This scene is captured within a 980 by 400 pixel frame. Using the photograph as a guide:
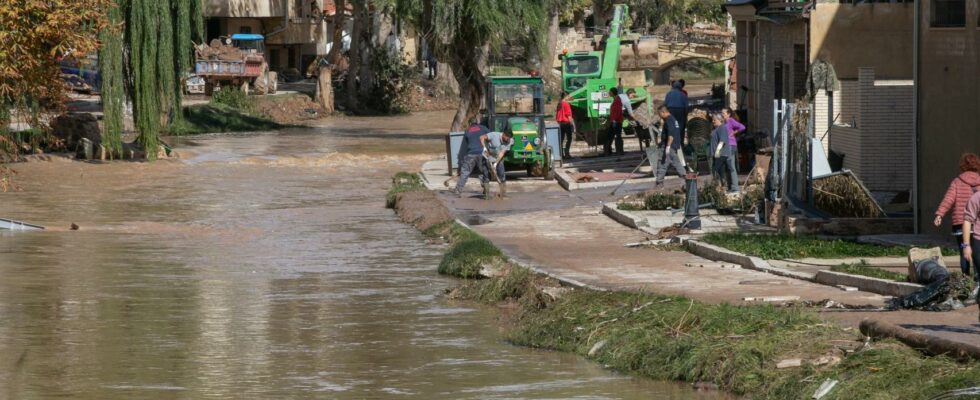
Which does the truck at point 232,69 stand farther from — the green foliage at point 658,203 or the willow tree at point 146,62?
the green foliage at point 658,203

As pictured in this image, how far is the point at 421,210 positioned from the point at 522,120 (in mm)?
6197

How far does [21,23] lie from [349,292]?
5.17 metres

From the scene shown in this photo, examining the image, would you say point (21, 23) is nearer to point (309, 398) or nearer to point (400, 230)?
point (309, 398)

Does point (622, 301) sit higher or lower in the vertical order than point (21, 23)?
lower

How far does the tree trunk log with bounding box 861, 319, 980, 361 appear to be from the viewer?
477 inches

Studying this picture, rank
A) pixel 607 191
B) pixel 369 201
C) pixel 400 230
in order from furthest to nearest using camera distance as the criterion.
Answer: pixel 369 201 → pixel 607 191 → pixel 400 230

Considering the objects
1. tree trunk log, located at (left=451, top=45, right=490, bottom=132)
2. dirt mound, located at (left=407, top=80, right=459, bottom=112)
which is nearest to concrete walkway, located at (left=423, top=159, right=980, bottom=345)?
tree trunk log, located at (left=451, top=45, right=490, bottom=132)

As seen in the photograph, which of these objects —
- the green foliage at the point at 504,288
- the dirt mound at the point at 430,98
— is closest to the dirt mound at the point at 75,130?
the green foliage at the point at 504,288

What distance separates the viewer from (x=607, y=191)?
30391mm

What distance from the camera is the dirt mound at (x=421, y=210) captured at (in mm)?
26844

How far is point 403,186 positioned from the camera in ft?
108

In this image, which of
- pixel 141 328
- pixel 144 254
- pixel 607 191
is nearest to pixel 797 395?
pixel 141 328

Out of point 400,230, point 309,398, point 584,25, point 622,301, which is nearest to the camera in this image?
point 309,398

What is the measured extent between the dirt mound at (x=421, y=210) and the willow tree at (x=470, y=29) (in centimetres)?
1519
